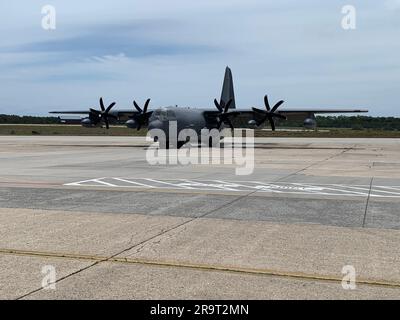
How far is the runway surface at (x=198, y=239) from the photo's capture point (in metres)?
5.52

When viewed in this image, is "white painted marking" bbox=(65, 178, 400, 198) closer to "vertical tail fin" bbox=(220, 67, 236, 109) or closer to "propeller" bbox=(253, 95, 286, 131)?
"propeller" bbox=(253, 95, 286, 131)

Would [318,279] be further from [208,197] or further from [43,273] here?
[208,197]

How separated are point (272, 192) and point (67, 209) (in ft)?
19.4

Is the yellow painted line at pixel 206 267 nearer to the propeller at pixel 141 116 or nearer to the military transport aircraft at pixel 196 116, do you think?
the military transport aircraft at pixel 196 116

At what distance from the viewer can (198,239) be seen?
25.5 feet

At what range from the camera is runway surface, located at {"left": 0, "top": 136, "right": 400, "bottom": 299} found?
552 centimetres

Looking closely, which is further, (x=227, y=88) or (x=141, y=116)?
(x=227, y=88)

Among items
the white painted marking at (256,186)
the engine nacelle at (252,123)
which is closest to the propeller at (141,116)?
the engine nacelle at (252,123)

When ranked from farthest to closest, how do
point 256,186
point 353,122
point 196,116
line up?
1. point 353,122
2. point 196,116
3. point 256,186
